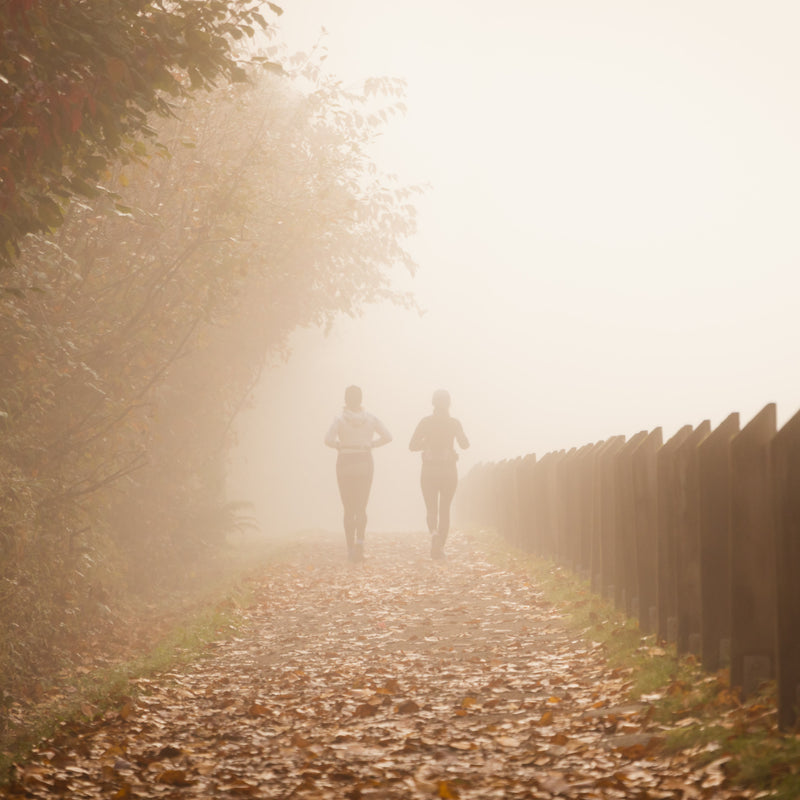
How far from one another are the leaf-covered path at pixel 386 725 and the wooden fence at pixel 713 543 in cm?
57

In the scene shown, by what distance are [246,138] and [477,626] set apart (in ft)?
35.2

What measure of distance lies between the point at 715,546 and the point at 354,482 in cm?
1032

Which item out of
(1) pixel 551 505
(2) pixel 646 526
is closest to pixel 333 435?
(1) pixel 551 505

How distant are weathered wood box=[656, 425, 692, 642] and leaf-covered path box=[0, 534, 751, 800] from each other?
20.1 inches

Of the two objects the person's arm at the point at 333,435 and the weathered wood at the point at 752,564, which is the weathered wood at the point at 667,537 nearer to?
the weathered wood at the point at 752,564

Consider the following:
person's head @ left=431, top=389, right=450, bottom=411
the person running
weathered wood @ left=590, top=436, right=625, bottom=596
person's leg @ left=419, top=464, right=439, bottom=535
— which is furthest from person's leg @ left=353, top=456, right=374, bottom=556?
weathered wood @ left=590, top=436, right=625, bottom=596

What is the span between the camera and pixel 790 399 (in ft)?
207

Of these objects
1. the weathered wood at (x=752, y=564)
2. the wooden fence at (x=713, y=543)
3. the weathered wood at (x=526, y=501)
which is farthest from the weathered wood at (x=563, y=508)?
the weathered wood at (x=752, y=564)

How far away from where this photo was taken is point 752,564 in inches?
201

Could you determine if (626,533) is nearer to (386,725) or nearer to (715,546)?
(715,546)

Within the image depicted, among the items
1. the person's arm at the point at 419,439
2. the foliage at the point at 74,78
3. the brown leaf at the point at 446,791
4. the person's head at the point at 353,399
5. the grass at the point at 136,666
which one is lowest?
the grass at the point at 136,666

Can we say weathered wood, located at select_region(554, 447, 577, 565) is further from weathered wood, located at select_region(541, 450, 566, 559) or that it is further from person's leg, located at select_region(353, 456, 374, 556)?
person's leg, located at select_region(353, 456, 374, 556)

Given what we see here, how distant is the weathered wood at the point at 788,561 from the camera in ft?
14.6

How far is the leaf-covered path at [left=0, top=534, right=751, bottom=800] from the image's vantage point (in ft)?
15.4
